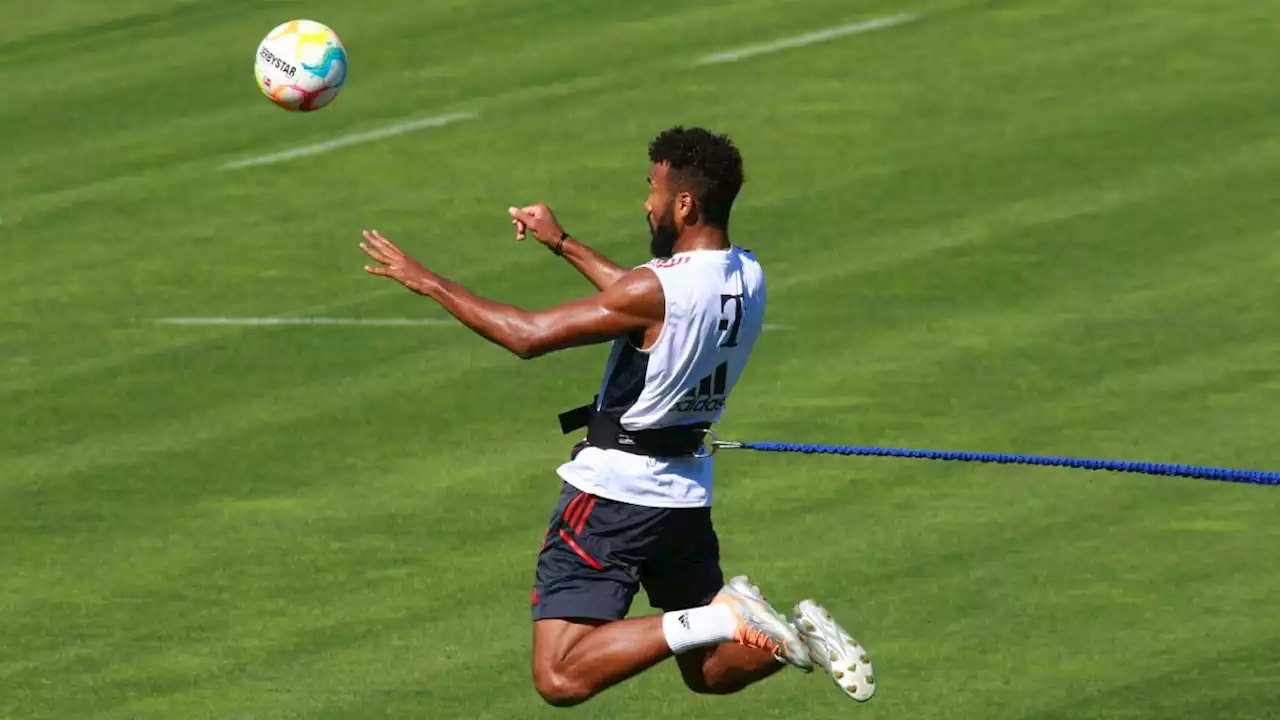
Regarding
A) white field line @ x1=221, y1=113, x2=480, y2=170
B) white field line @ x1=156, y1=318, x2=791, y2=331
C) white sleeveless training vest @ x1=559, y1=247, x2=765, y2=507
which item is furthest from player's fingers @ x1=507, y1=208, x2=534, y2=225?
white field line @ x1=221, y1=113, x2=480, y2=170

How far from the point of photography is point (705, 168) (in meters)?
10.3

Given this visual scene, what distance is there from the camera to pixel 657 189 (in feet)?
34.2

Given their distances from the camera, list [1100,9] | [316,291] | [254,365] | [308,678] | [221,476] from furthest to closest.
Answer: [1100,9] → [316,291] → [254,365] → [221,476] → [308,678]

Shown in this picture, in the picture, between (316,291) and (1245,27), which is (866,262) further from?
(1245,27)

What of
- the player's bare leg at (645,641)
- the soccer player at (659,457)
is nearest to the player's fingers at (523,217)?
the soccer player at (659,457)

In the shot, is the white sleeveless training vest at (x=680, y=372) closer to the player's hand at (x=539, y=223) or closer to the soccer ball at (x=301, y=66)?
the player's hand at (x=539, y=223)

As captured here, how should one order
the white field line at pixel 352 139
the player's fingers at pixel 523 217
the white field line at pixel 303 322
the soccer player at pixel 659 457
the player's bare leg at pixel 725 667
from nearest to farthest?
the soccer player at pixel 659 457 < the player's bare leg at pixel 725 667 < the player's fingers at pixel 523 217 < the white field line at pixel 303 322 < the white field line at pixel 352 139

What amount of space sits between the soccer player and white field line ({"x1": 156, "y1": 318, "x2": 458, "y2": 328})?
6481mm

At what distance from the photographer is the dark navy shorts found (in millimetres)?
10500

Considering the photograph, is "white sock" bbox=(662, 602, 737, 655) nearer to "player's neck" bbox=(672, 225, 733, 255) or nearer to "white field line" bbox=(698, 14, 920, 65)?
"player's neck" bbox=(672, 225, 733, 255)

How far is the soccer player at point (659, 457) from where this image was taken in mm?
10156

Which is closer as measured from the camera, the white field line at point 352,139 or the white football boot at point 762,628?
the white football boot at point 762,628

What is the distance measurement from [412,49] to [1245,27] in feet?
22.4

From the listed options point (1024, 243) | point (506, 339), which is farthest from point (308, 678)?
point (1024, 243)
